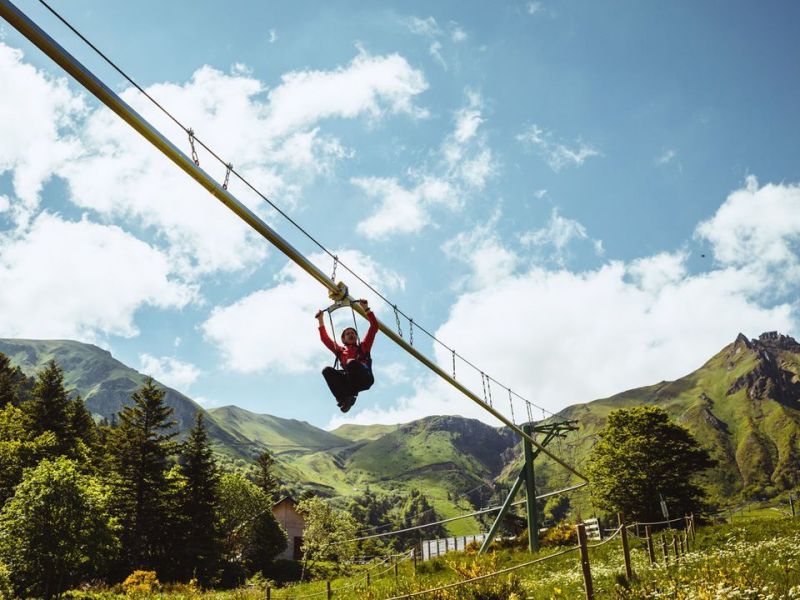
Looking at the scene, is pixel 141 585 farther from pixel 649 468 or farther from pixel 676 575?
pixel 649 468

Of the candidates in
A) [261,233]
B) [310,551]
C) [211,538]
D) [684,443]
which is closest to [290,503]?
[310,551]

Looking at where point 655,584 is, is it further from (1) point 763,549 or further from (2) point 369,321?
(2) point 369,321

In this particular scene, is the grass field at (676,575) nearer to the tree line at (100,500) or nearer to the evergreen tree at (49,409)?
the tree line at (100,500)

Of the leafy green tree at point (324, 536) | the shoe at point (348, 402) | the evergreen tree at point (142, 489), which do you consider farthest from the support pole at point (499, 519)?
the leafy green tree at point (324, 536)

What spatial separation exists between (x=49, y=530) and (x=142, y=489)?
1440 centimetres

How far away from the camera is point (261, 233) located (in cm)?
809

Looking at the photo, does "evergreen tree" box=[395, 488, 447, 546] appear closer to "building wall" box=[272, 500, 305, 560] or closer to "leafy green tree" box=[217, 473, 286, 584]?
"building wall" box=[272, 500, 305, 560]

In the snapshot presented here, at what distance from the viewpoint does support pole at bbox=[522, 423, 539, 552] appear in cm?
2330

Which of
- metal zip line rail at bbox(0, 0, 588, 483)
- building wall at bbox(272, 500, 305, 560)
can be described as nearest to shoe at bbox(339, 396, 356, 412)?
metal zip line rail at bbox(0, 0, 588, 483)

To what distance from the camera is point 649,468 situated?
156ft

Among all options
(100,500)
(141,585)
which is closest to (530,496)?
(141,585)

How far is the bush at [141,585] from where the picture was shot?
24.4 m

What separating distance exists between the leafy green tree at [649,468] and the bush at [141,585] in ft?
128

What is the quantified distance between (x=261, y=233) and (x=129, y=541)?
111 ft
